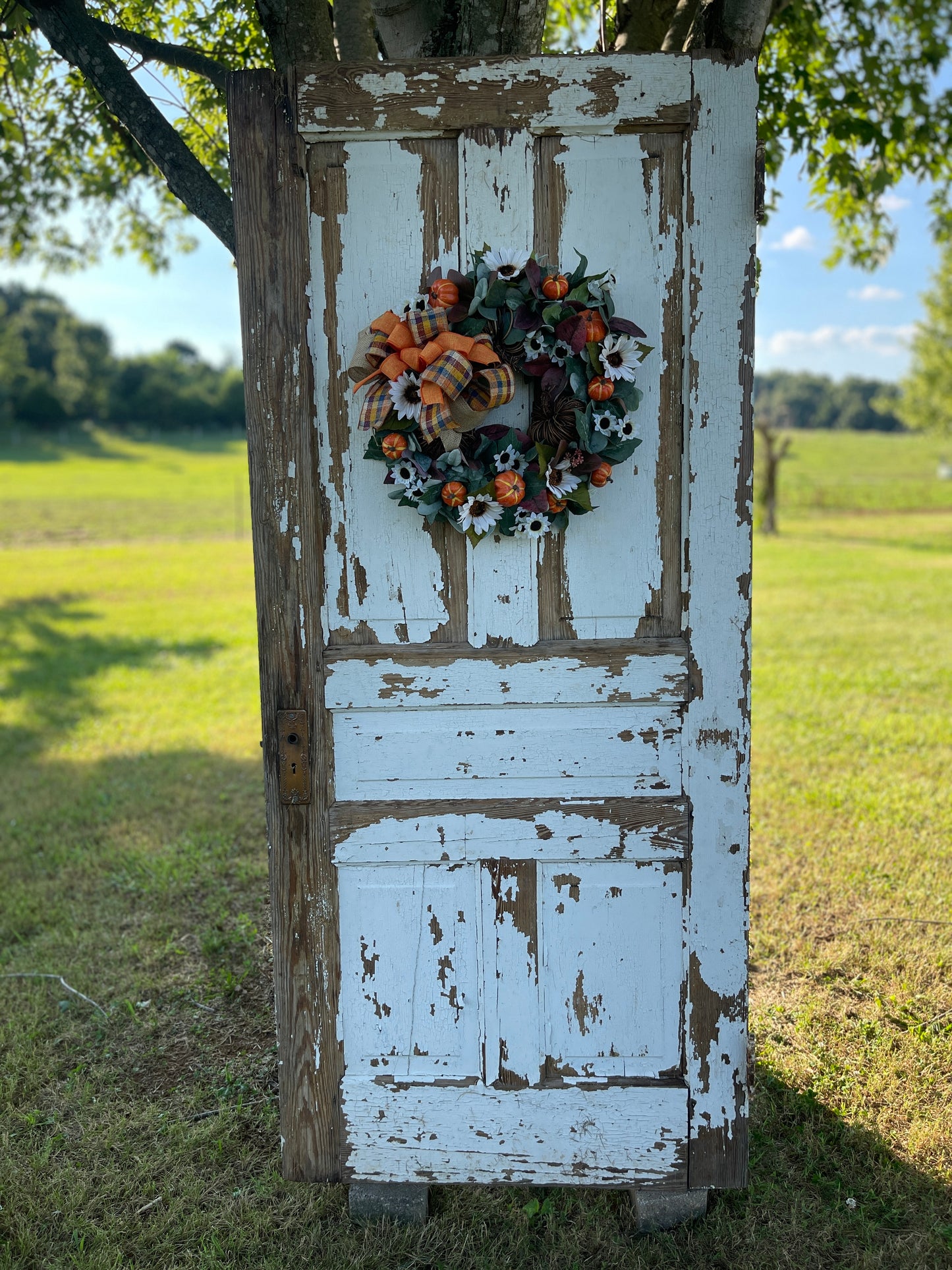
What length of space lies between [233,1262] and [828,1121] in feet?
5.57

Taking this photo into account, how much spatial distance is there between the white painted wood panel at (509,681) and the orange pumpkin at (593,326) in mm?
700

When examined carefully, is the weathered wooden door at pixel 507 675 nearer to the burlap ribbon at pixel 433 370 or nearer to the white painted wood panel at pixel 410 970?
the white painted wood panel at pixel 410 970

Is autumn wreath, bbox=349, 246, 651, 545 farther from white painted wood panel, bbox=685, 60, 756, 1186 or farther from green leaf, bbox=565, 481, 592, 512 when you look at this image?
white painted wood panel, bbox=685, 60, 756, 1186

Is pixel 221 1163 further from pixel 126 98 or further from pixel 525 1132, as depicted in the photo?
pixel 126 98

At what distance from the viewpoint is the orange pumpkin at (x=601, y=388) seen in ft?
6.45

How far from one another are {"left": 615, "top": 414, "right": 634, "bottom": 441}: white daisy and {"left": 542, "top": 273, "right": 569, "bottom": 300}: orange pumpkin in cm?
29

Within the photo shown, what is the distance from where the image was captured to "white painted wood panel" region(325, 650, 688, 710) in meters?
2.13

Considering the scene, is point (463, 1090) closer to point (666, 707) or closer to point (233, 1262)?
point (233, 1262)

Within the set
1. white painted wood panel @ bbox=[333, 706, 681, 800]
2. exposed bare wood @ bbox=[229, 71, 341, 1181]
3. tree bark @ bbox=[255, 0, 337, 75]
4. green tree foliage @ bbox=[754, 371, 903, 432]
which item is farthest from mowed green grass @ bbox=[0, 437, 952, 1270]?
green tree foliage @ bbox=[754, 371, 903, 432]

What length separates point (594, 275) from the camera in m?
2.00

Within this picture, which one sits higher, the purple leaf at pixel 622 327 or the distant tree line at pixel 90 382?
the distant tree line at pixel 90 382

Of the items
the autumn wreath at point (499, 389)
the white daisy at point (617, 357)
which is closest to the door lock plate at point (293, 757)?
the autumn wreath at point (499, 389)

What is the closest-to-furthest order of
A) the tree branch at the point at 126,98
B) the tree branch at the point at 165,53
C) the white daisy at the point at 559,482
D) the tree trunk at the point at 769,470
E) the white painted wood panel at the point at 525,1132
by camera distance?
the white daisy at the point at 559,482, the white painted wood panel at the point at 525,1132, the tree branch at the point at 126,98, the tree branch at the point at 165,53, the tree trunk at the point at 769,470

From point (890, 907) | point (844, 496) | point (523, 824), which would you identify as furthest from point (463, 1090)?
point (844, 496)
